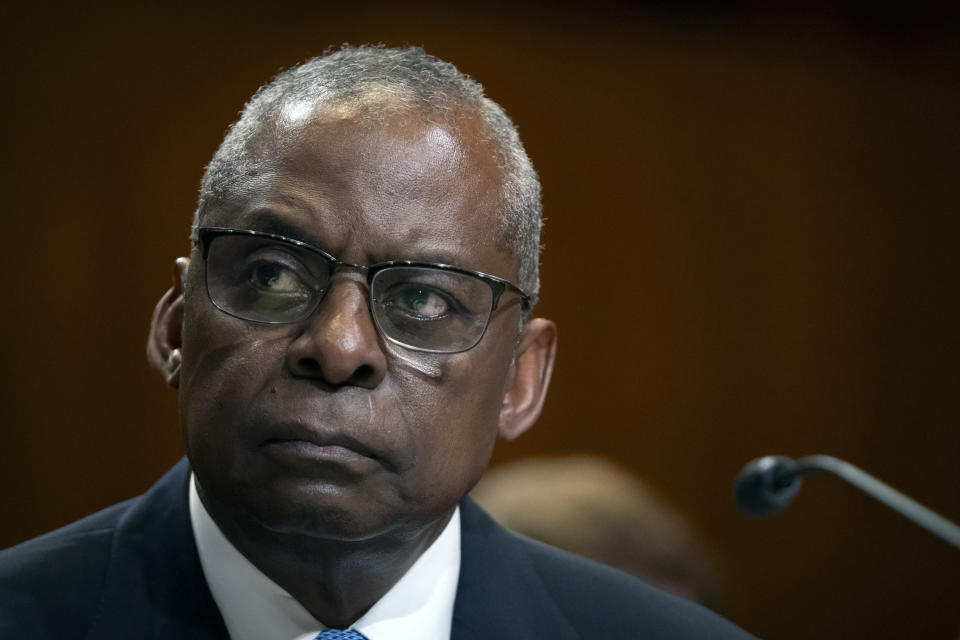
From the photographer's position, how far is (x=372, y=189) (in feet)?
5.37

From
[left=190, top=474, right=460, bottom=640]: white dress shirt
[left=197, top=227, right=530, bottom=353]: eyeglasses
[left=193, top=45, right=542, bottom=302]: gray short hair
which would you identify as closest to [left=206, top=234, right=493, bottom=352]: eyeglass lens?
[left=197, top=227, right=530, bottom=353]: eyeglasses

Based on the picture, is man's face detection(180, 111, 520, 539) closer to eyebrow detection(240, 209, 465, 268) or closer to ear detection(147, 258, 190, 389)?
eyebrow detection(240, 209, 465, 268)

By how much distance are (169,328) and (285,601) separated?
479 mm

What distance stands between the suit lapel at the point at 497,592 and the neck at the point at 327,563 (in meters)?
0.15

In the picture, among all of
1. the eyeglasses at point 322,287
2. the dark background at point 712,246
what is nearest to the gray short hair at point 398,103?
the eyeglasses at point 322,287

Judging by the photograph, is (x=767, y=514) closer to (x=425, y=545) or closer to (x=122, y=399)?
(x=425, y=545)

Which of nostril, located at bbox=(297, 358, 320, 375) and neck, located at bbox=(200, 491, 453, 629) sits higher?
nostril, located at bbox=(297, 358, 320, 375)

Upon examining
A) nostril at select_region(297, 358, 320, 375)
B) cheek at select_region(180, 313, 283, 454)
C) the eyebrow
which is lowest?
cheek at select_region(180, 313, 283, 454)

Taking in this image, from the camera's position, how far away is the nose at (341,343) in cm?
154

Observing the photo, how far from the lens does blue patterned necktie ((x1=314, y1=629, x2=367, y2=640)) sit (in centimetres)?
173

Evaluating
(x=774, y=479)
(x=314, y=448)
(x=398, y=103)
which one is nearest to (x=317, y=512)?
(x=314, y=448)

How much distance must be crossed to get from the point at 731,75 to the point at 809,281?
2.94 feet

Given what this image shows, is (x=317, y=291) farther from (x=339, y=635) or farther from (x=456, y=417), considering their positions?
(x=339, y=635)

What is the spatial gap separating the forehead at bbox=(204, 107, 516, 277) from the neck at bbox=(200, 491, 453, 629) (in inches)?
16.3
